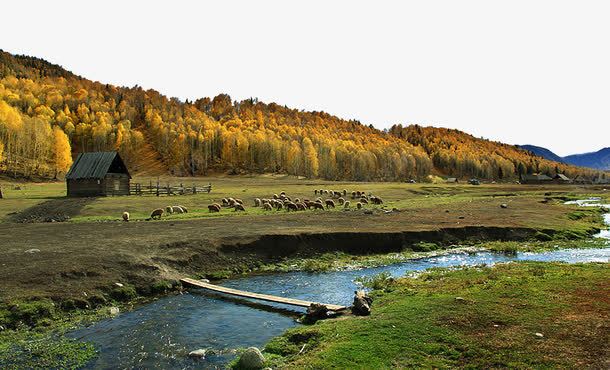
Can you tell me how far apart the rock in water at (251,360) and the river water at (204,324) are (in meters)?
0.86

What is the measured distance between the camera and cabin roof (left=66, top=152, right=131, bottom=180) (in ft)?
206

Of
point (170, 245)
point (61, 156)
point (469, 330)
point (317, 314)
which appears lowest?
point (317, 314)

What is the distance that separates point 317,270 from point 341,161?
146302mm

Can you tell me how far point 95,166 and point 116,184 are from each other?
383cm

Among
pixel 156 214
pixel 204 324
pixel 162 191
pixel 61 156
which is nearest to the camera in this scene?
pixel 204 324

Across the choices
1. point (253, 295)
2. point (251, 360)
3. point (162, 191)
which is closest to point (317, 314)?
point (253, 295)

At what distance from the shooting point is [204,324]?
17.7 m

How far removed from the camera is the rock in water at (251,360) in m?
13.2

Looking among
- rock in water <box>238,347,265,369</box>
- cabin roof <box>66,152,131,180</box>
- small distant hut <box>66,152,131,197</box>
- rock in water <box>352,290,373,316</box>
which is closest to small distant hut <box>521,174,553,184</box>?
cabin roof <box>66,152,131,180</box>

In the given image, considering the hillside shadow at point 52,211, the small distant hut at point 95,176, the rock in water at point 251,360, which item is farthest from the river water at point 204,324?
the small distant hut at point 95,176

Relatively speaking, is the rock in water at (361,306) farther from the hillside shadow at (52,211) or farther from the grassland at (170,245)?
the hillside shadow at (52,211)

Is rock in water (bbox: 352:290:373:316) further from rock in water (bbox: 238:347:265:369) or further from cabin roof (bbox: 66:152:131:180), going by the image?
cabin roof (bbox: 66:152:131:180)

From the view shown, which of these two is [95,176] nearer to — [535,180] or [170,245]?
[170,245]

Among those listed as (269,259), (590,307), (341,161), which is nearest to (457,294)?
(590,307)
